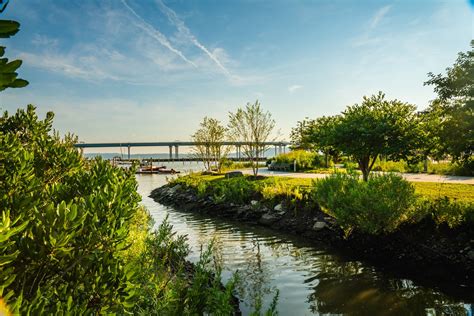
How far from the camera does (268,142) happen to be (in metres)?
29.7

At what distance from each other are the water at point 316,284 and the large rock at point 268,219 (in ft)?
7.77

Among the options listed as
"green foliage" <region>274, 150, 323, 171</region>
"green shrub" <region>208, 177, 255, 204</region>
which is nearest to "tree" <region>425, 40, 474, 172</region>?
"green shrub" <region>208, 177, 255, 204</region>

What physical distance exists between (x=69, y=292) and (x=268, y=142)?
27.6 m

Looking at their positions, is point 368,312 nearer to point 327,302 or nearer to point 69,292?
point 327,302

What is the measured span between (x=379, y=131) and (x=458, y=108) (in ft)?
13.5

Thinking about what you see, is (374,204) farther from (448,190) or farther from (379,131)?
(448,190)

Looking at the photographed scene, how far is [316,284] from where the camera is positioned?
29.9 ft

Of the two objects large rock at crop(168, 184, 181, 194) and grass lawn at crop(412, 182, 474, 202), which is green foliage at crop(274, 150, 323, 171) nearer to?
large rock at crop(168, 184, 181, 194)

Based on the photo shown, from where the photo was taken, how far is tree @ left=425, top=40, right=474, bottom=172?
9.68 m

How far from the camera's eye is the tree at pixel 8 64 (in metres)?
1.21

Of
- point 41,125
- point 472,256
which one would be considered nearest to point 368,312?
point 472,256

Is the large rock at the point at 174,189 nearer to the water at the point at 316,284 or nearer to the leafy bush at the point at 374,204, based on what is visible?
the water at the point at 316,284

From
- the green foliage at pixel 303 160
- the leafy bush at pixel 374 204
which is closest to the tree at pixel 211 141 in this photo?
the green foliage at pixel 303 160

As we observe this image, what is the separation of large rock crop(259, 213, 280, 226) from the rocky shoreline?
0.06 metres
